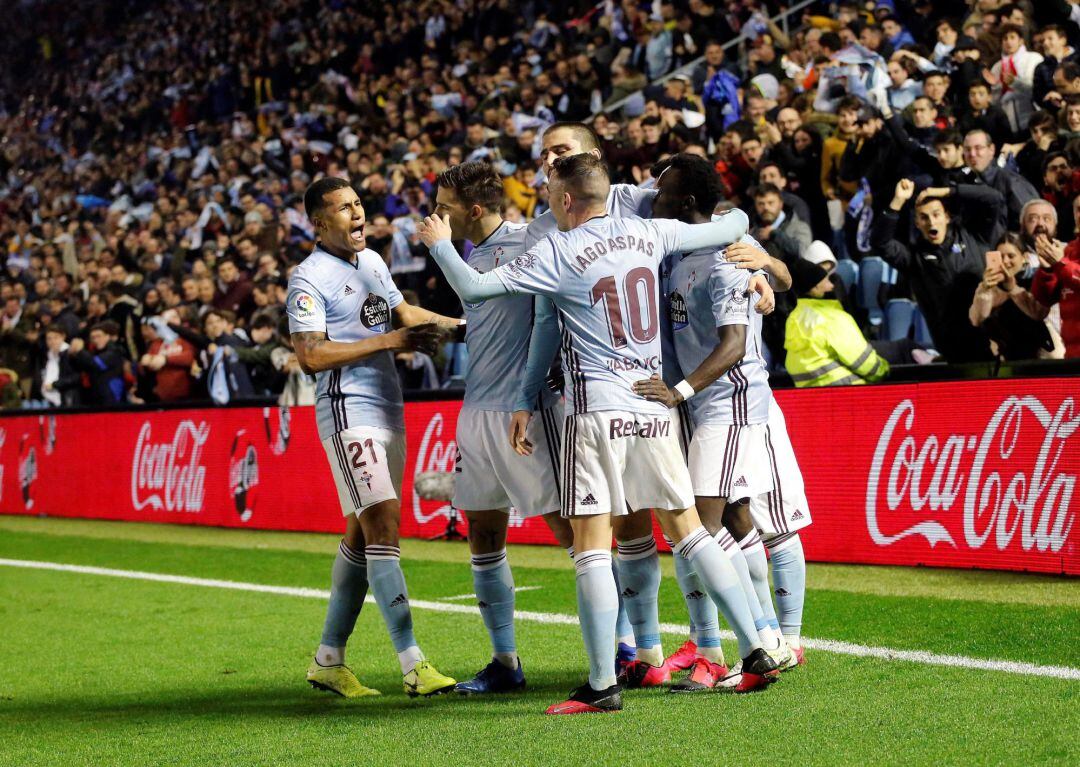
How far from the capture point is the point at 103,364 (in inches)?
712

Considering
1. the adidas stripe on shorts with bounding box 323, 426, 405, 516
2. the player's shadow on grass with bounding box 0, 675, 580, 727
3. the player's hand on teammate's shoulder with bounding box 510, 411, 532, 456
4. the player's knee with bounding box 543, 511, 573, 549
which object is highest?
the player's hand on teammate's shoulder with bounding box 510, 411, 532, 456

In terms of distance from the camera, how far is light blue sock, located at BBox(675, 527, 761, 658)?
531 cm

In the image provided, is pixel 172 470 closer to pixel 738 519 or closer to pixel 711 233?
pixel 738 519

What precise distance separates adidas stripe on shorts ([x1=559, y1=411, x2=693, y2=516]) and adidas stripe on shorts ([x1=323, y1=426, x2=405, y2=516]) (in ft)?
3.47

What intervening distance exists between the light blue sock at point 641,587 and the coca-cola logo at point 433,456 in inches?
248

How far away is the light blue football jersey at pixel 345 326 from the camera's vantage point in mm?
6129

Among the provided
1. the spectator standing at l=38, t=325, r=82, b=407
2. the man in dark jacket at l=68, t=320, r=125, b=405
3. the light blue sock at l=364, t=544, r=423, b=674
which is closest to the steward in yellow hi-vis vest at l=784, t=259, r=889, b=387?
the light blue sock at l=364, t=544, r=423, b=674

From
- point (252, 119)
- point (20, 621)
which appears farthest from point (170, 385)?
point (252, 119)

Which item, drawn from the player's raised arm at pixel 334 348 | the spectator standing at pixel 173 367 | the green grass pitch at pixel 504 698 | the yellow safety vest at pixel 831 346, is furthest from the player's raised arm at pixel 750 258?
the spectator standing at pixel 173 367

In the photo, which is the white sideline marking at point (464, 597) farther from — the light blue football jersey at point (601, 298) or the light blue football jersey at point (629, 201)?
the light blue football jersey at point (601, 298)

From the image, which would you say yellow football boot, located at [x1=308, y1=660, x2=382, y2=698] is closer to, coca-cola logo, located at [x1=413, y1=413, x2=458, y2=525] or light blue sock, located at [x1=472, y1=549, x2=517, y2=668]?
light blue sock, located at [x1=472, y1=549, x2=517, y2=668]

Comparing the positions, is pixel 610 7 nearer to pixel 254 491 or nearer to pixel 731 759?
pixel 254 491

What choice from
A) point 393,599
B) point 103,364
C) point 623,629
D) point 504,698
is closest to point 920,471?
point 623,629

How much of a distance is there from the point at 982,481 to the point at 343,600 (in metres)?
4.28
